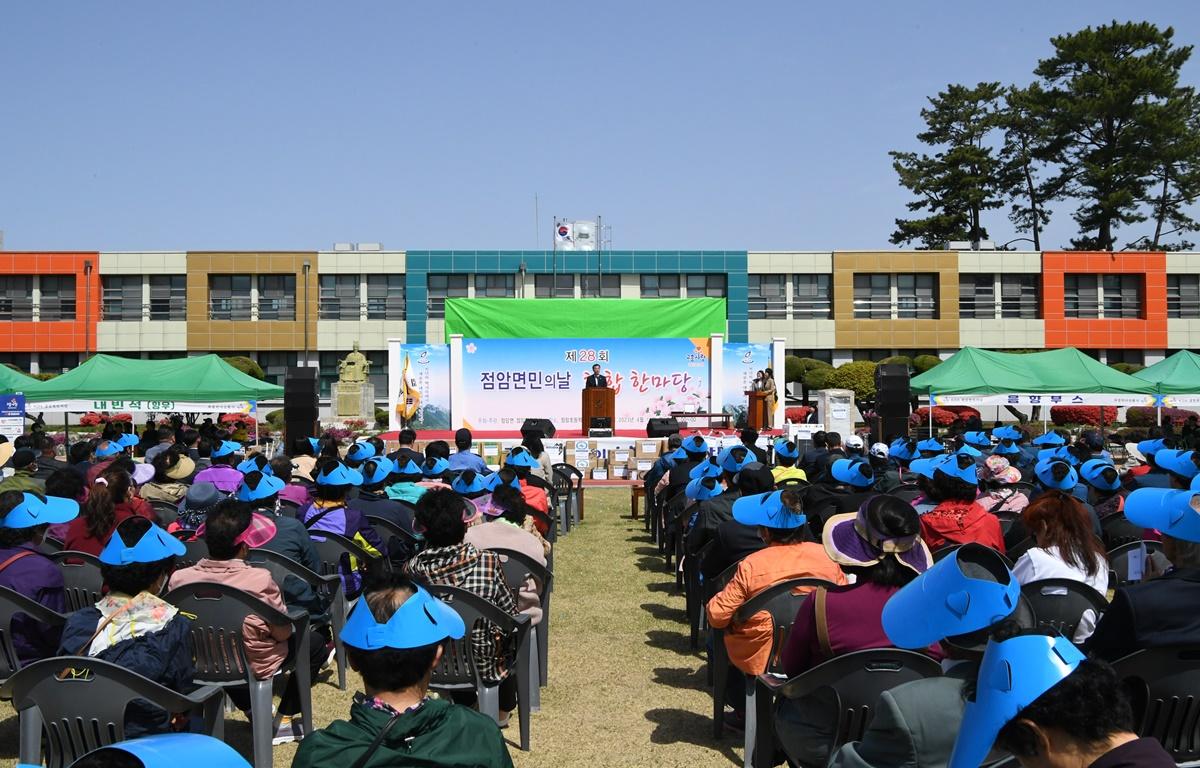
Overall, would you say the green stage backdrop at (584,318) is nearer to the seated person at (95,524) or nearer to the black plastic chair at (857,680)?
the seated person at (95,524)

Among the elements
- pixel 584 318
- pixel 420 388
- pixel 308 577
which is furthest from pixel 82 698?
pixel 584 318

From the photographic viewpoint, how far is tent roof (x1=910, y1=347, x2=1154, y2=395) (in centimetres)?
1864

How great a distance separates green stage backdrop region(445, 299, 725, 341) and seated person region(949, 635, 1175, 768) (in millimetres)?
26464

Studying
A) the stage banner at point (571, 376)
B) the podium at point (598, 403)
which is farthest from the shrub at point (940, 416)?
the podium at point (598, 403)

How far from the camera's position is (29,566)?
4535mm

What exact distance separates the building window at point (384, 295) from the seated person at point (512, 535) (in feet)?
136

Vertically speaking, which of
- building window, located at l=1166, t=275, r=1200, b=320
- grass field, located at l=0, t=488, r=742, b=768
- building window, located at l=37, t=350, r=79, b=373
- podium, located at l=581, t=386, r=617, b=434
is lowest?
grass field, located at l=0, t=488, r=742, b=768

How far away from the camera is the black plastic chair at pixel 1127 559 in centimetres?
542

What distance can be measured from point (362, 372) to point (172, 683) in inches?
1191

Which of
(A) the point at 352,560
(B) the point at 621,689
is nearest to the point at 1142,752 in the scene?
(B) the point at 621,689

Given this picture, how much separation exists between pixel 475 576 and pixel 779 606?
136cm

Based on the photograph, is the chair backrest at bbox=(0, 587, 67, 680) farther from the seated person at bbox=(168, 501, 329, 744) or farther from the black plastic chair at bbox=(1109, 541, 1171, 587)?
the black plastic chair at bbox=(1109, 541, 1171, 587)

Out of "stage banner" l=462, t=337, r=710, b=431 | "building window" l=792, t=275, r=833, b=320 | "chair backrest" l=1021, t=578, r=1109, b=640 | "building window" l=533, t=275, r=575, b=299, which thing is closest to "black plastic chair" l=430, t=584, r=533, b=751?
"chair backrest" l=1021, t=578, r=1109, b=640

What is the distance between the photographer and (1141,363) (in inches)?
1833
